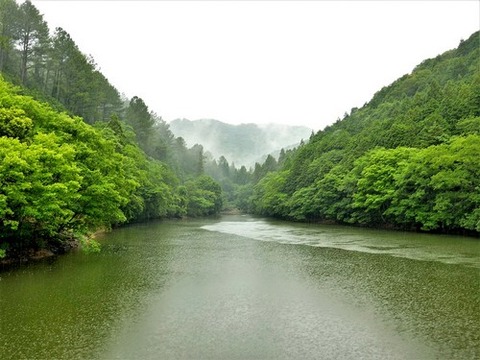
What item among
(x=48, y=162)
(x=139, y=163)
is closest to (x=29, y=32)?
(x=139, y=163)

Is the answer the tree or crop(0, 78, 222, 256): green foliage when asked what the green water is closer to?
crop(0, 78, 222, 256): green foliage

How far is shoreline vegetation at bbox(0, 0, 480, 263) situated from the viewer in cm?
2895

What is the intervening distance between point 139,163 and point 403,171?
4647 centimetres

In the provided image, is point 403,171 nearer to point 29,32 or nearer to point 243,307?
point 243,307

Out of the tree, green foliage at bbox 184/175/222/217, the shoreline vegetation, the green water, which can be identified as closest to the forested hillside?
the shoreline vegetation

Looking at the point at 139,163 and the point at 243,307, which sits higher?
the point at 139,163

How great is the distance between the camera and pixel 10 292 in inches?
823

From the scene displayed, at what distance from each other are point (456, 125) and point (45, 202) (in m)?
60.5

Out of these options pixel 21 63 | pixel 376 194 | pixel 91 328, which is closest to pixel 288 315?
pixel 91 328

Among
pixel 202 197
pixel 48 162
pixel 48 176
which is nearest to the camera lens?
pixel 48 176

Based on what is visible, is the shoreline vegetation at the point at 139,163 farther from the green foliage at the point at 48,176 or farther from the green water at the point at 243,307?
the green water at the point at 243,307

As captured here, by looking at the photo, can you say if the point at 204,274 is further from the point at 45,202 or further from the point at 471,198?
the point at 471,198

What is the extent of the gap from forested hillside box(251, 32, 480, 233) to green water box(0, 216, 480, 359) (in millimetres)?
21920

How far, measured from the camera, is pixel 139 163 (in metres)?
76.4
